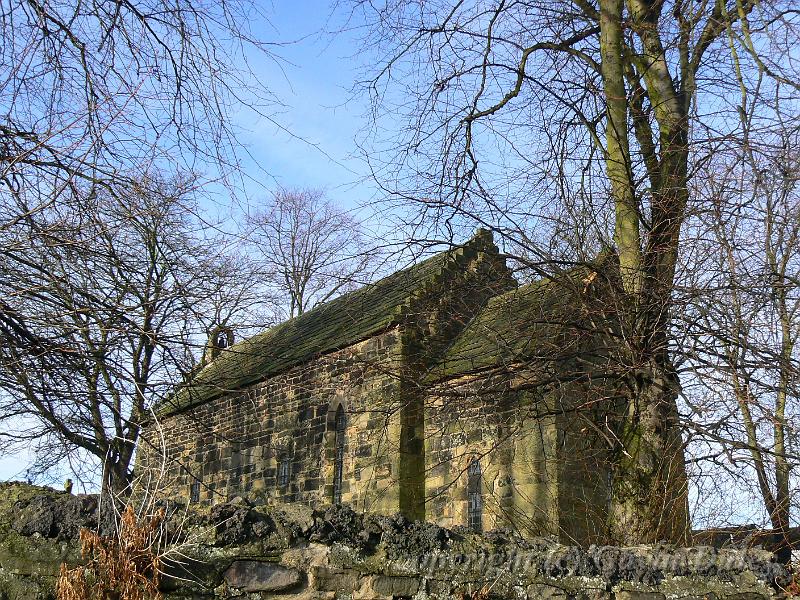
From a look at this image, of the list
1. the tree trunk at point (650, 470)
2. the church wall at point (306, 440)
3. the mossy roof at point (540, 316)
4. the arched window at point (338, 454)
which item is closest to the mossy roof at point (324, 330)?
the church wall at point (306, 440)

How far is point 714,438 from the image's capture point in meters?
6.07

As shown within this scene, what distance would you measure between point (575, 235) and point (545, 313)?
0.84 m

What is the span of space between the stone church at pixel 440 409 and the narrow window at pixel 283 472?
4 cm

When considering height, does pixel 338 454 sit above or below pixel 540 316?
below

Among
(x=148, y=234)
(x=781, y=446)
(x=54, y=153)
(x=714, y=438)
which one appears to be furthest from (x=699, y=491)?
(x=54, y=153)

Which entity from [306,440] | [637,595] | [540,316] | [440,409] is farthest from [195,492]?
[637,595]

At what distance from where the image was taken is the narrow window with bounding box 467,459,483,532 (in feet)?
40.1

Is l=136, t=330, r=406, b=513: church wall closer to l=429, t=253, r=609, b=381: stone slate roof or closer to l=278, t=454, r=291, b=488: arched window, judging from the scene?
l=278, t=454, r=291, b=488: arched window

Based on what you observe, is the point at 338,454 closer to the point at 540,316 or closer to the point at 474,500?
the point at 474,500

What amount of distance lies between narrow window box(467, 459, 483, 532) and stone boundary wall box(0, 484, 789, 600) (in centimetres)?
839

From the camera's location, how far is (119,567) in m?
3.28

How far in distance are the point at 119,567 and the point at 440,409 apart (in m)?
6.39

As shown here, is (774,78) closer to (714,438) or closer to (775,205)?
(775,205)

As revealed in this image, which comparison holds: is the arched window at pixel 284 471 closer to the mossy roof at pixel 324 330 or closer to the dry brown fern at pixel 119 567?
the mossy roof at pixel 324 330
